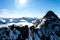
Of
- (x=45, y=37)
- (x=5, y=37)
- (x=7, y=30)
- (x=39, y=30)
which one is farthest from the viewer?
(x=7, y=30)

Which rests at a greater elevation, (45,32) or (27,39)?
(45,32)

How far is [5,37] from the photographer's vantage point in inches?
4262

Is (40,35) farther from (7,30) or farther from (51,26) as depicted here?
(7,30)

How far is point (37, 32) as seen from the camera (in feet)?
332

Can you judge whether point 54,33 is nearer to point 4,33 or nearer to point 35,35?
point 35,35

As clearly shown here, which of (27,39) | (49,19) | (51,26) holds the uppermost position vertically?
(49,19)

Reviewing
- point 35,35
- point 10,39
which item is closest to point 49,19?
point 35,35

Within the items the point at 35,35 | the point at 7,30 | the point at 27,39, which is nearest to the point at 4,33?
the point at 7,30

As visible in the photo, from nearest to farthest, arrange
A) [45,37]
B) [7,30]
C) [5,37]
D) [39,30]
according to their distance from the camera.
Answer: [45,37]
[39,30]
[5,37]
[7,30]

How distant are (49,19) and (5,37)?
201 feet

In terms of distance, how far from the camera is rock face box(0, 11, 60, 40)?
97713mm

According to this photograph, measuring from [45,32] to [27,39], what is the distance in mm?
22848

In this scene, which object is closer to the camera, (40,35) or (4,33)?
(40,35)

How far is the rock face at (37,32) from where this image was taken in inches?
3847
